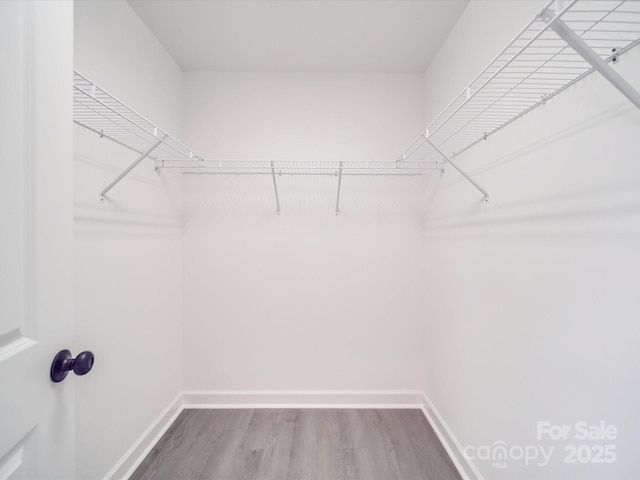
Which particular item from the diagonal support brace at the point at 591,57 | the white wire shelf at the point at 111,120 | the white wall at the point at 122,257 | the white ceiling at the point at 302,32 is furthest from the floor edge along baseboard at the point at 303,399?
the white ceiling at the point at 302,32

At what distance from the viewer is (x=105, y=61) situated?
1236 millimetres

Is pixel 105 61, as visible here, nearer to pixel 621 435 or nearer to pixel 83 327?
pixel 83 327

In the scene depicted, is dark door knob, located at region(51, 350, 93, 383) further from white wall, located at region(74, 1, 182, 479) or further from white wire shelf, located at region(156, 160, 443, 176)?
white wire shelf, located at region(156, 160, 443, 176)

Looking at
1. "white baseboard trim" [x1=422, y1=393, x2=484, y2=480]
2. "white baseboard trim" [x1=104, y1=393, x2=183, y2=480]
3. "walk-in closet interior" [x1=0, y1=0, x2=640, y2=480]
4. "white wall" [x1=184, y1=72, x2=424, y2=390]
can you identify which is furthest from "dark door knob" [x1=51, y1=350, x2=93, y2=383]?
"white baseboard trim" [x1=422, y1=393, x2=484, y2=480]

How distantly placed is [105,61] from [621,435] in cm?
249

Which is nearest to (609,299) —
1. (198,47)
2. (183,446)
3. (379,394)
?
(379,394)

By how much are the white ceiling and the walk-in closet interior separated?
2cm

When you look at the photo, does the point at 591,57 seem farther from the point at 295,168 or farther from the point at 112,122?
the point at 112,122

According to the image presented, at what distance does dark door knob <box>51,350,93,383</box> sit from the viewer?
56 centimetres

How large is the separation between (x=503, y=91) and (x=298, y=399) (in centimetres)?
229

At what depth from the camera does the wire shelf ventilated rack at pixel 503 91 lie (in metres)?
0.56

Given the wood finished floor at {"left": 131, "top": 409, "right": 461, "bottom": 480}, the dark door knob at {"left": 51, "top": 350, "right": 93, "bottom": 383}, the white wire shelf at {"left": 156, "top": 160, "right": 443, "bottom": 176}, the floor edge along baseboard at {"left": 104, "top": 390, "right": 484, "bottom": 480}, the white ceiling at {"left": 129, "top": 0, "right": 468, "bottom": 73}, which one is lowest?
the wood finished floor at {"left": 131, "top": 409, "right": 461, "bottom": 480}

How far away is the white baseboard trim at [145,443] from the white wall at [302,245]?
209 mm

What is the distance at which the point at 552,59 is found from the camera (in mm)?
796
